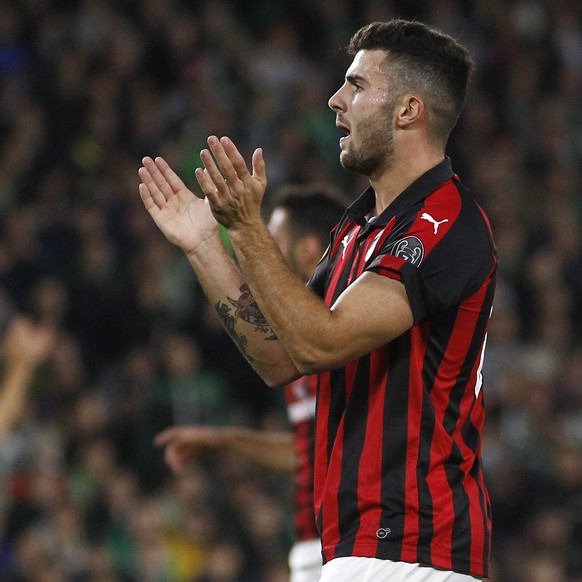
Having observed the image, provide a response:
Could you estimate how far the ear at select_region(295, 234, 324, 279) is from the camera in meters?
5.29

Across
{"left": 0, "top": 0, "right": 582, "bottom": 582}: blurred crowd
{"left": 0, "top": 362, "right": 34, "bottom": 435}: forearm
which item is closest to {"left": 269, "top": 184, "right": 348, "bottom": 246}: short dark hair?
{"left": 0, "top": 362, "right": 34, "bottom": 435}: forearm

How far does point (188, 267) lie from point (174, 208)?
234 inches

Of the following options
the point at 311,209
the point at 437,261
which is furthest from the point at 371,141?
the point at 311,209

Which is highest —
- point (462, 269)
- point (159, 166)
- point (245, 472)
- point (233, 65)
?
point (233, 65)

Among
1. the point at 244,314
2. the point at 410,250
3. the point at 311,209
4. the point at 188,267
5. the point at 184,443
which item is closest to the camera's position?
the point at 410,250

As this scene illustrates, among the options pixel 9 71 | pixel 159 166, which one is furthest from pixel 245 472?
pixel 159 166

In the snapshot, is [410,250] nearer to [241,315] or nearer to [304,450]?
[241,315]

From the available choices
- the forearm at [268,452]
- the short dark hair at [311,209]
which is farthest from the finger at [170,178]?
the forearm at [268,452]

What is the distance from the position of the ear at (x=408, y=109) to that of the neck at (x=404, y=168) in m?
0.08

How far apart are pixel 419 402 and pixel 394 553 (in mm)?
385

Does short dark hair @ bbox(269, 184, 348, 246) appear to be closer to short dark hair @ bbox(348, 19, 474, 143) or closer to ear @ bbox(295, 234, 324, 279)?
ear @ bbox(295, 234, 324, 279)

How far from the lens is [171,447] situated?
17.1ft

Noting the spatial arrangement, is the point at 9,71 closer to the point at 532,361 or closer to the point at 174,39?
the point at 174,39

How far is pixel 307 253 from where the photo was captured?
5.30 metres
